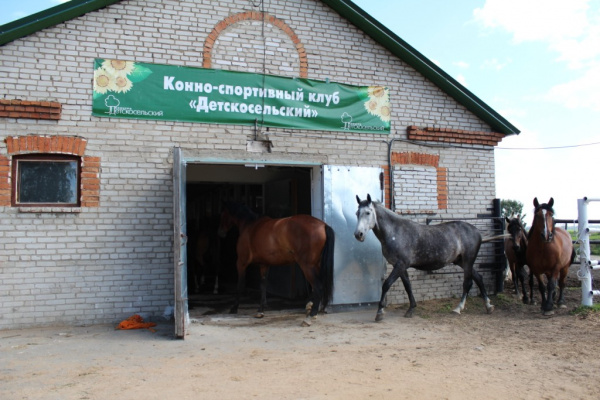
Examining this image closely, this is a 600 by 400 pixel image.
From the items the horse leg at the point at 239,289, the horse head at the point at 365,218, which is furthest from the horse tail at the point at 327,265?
the horse leg at the point at 239,289

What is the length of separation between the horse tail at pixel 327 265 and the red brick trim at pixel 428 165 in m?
1.90

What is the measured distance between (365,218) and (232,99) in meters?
3.00

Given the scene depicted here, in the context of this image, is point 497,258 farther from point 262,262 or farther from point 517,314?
point 262,262

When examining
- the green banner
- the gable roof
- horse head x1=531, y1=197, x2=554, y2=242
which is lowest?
horse head x1=531, y1=197, x2=554, y2=242

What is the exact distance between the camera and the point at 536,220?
8492mm

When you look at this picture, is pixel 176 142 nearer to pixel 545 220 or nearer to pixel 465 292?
pixel 465 292

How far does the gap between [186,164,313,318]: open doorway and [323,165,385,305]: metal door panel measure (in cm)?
69

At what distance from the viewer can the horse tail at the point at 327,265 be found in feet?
26.5

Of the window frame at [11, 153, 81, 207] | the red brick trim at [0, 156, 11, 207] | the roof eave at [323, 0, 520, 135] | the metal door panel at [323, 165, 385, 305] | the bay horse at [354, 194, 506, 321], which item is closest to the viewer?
the red brick trim at [0, 156, 11, 207]

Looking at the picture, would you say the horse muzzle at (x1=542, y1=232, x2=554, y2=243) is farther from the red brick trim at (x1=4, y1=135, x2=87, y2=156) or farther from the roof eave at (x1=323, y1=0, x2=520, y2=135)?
the red brick trim at (x1=4, y1=135, x2=87, y2=156)

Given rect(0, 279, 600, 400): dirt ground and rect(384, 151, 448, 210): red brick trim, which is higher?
rect(384, 151, 448, 210): red brick trim

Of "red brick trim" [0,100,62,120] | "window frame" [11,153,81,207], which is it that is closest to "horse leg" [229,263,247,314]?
"window frame" [11,153,81,207]

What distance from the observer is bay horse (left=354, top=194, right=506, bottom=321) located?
821cm

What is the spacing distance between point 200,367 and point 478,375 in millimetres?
2898
